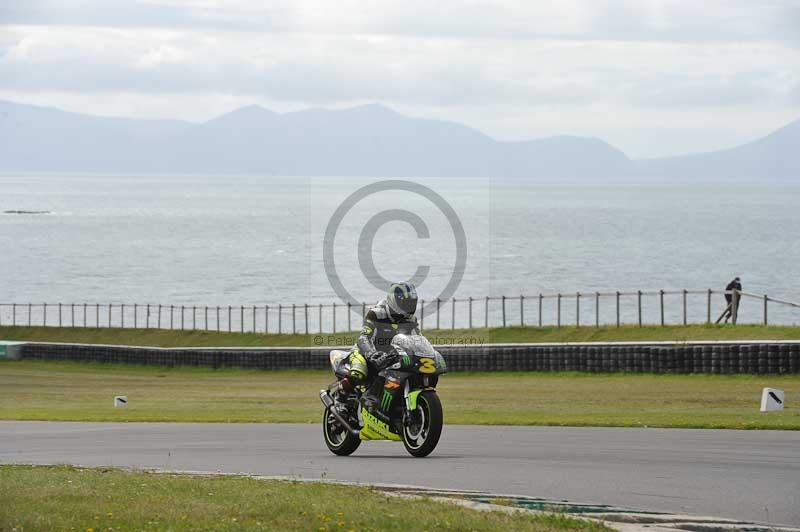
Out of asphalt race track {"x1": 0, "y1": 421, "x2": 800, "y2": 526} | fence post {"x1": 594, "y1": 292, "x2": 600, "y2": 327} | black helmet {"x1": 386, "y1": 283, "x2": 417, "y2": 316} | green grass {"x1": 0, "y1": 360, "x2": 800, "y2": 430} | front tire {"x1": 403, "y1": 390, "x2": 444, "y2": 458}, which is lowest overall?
green grass {"x1": 0, "y1": 360, "x2": 800, "y2": 430}

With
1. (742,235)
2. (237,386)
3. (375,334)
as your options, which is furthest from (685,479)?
(742,235)

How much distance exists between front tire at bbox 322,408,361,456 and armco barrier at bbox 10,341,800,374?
2019 centimetres

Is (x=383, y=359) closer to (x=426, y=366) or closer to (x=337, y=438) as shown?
(x=426, y=366)

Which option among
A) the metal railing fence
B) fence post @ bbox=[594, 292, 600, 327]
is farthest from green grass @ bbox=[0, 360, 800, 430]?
the metal railing fence

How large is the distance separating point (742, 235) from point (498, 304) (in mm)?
108542

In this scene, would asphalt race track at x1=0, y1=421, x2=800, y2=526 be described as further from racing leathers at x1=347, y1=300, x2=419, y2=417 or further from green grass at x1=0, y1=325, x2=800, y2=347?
green grass at x1=0, y1=325, x2=800, y2=347

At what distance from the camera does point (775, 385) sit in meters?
32.8

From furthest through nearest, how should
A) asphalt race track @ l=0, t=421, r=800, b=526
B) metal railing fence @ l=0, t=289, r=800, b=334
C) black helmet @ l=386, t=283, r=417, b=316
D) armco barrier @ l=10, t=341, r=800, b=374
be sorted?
metal railing fence @ l=0, t=289, r=800, b=334, armco barrier @ l=10, t=341, r=800, b=374, black helmet @ l=386, t=283, r=417, b=316, asphalt race track @ l=0, t=421, r=800, b=526

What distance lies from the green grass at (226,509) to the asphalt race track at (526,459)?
1.54 metres

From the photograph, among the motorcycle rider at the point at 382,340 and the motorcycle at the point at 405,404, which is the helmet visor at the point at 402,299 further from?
the motorcycle at the point at 405,404

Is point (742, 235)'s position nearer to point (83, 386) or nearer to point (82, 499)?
point (83, 386)

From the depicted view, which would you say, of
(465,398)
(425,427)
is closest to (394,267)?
(465,398)

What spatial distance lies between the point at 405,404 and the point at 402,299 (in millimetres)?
1345

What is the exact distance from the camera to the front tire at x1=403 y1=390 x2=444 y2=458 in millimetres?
15734
